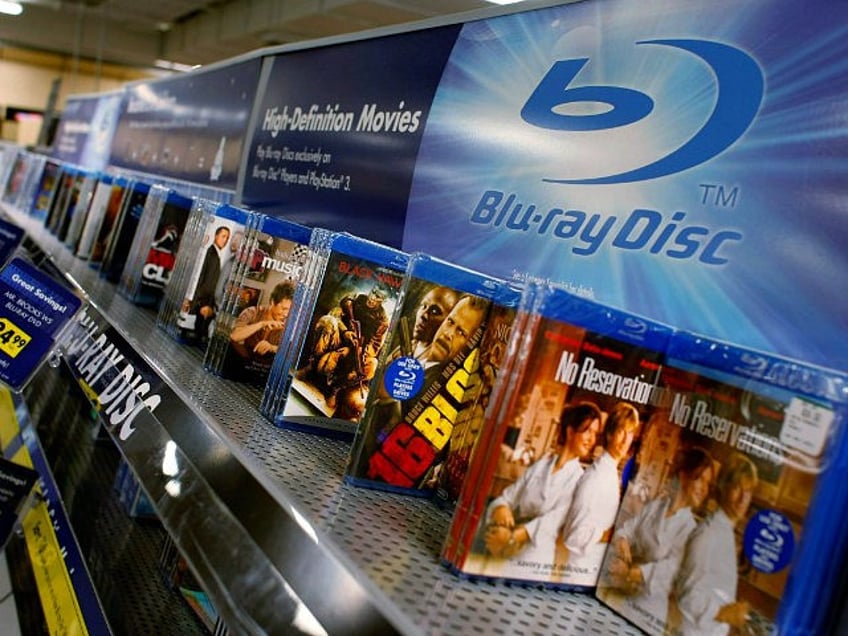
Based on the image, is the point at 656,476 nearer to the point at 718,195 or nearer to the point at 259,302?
the point at 718,195

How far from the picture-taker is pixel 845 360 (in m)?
0.81

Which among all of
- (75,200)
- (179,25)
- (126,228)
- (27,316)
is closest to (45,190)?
(75,200)

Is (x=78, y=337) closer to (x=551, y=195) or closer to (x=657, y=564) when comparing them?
(x=551, y=195)

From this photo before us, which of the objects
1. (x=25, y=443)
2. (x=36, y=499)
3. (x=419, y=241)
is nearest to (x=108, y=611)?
(x=36, y=499)

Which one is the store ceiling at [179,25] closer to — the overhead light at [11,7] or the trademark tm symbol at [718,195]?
the overhead light at [11,7]

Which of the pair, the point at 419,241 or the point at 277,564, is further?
the point at 419,241

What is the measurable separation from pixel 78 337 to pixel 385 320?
31.0 inches

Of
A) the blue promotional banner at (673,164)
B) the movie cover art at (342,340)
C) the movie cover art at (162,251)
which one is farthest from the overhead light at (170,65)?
the movie cover art at (342,340)

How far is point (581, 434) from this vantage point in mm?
819

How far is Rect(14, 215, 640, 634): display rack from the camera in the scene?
2.37 feet

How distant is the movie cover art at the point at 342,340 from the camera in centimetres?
120

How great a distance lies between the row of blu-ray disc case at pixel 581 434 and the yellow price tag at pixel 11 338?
771 millimetres

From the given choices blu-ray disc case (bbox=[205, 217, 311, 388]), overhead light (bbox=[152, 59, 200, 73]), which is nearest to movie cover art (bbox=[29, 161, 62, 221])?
blu-ray disc case (bbox=[205, 217, 311, 388])

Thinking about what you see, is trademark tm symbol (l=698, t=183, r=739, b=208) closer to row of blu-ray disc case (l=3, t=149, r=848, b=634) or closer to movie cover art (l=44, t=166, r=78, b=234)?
row of blu-ray disc case (l=3, t=149, r=848, b=634)
